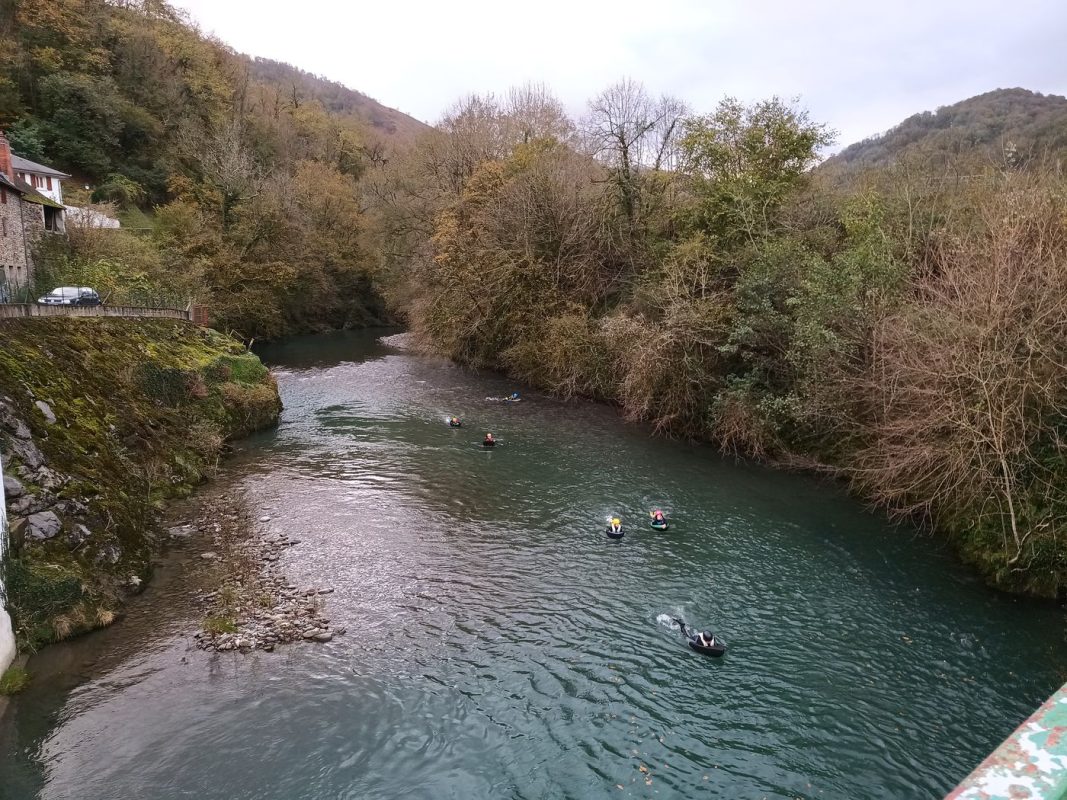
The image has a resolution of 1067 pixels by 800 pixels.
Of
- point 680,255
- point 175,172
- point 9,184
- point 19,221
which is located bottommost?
point 680,255

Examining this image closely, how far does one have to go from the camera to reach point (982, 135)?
3197cm

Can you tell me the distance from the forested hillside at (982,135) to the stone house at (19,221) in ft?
112

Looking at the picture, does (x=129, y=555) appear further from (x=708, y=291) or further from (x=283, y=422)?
(x=708, y=291)

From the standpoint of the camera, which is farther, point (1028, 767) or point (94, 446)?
point (94, 446)

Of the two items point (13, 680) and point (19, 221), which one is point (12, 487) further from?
point (19, 221)

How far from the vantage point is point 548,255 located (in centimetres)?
3588

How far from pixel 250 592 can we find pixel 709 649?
948 centimetres

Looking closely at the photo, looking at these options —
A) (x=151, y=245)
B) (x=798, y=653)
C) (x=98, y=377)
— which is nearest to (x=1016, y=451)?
(x=798, y=653)

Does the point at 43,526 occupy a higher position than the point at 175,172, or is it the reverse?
the point at 175,172

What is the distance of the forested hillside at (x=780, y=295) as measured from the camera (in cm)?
1462

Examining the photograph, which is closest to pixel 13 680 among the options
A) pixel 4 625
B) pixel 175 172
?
pixel 4 625

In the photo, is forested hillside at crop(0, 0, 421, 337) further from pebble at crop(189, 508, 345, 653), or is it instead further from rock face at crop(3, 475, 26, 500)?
rock face at crop(3, 475, 26, 500)

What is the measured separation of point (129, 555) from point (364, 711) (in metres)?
7.14

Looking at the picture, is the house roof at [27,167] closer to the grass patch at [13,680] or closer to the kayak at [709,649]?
the grass patch at [13,680]
